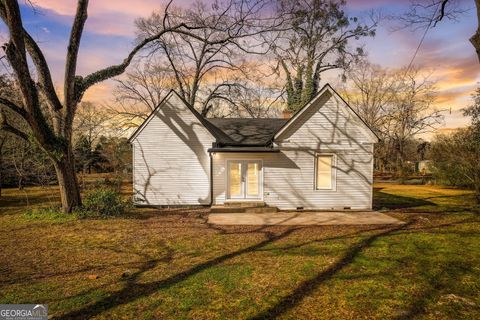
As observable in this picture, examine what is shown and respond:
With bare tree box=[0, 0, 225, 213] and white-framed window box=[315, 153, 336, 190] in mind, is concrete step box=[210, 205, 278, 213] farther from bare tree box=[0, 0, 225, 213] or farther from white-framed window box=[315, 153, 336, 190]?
bare tree box=[0, 0, 225, 213]

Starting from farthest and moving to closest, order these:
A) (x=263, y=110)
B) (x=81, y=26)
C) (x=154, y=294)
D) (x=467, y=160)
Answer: (x=263, y=110), (x=467, y=160), (x=81, y=26), (x=154, y=294)

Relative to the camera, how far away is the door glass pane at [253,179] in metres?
14.4

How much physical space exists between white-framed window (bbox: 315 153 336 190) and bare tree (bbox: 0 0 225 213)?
31.0 feet

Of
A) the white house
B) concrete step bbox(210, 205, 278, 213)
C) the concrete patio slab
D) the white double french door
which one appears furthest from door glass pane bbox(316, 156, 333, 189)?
the white double french door

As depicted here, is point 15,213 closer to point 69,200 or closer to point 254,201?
point 69,200

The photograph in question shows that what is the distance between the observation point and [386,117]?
39406mm

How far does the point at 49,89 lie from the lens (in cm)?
1209

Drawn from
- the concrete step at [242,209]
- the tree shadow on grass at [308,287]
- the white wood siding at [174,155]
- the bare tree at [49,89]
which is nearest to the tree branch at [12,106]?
the bare tree at [49,89]

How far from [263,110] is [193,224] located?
23710 millimetres

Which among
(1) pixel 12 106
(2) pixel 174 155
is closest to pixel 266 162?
(2) pixel 174 155

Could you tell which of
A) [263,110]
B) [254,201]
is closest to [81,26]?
[254,201]

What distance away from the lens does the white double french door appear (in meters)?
14.4

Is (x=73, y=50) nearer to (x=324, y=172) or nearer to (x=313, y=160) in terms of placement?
(x=313, y=160)

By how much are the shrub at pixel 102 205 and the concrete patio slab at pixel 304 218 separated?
434cm
